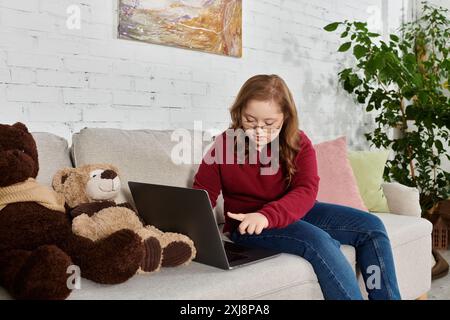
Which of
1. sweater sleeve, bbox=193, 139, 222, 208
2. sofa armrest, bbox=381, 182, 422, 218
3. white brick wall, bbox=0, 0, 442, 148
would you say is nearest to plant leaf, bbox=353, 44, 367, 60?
white brick wall, bbox=0, 0, 442, 148

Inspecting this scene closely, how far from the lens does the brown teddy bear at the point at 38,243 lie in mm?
966

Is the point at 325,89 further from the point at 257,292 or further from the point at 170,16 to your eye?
the point at 257,292

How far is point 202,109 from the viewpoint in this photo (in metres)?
2.36

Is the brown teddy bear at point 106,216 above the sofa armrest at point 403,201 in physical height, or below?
above

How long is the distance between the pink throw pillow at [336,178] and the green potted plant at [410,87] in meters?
0.76

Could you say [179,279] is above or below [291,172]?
below

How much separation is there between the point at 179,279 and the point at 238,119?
0.58 metres

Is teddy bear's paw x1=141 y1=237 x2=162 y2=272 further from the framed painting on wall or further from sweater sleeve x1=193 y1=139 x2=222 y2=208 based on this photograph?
the framed painting on wall

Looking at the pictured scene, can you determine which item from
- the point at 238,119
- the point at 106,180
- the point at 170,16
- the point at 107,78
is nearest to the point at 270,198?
the point at 238,119

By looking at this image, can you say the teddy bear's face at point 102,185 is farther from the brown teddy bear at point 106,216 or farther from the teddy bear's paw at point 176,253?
the teddy bear's paw at point 176,253

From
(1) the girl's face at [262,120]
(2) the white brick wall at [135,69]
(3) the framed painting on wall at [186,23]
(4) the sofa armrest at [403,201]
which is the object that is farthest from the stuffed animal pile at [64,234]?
(4) the sofa armrest at [403,201]

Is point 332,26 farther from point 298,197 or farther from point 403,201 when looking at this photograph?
point 298,197

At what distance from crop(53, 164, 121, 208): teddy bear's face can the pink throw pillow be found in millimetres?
991

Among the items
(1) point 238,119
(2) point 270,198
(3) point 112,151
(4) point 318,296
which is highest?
(1) point 238,119
